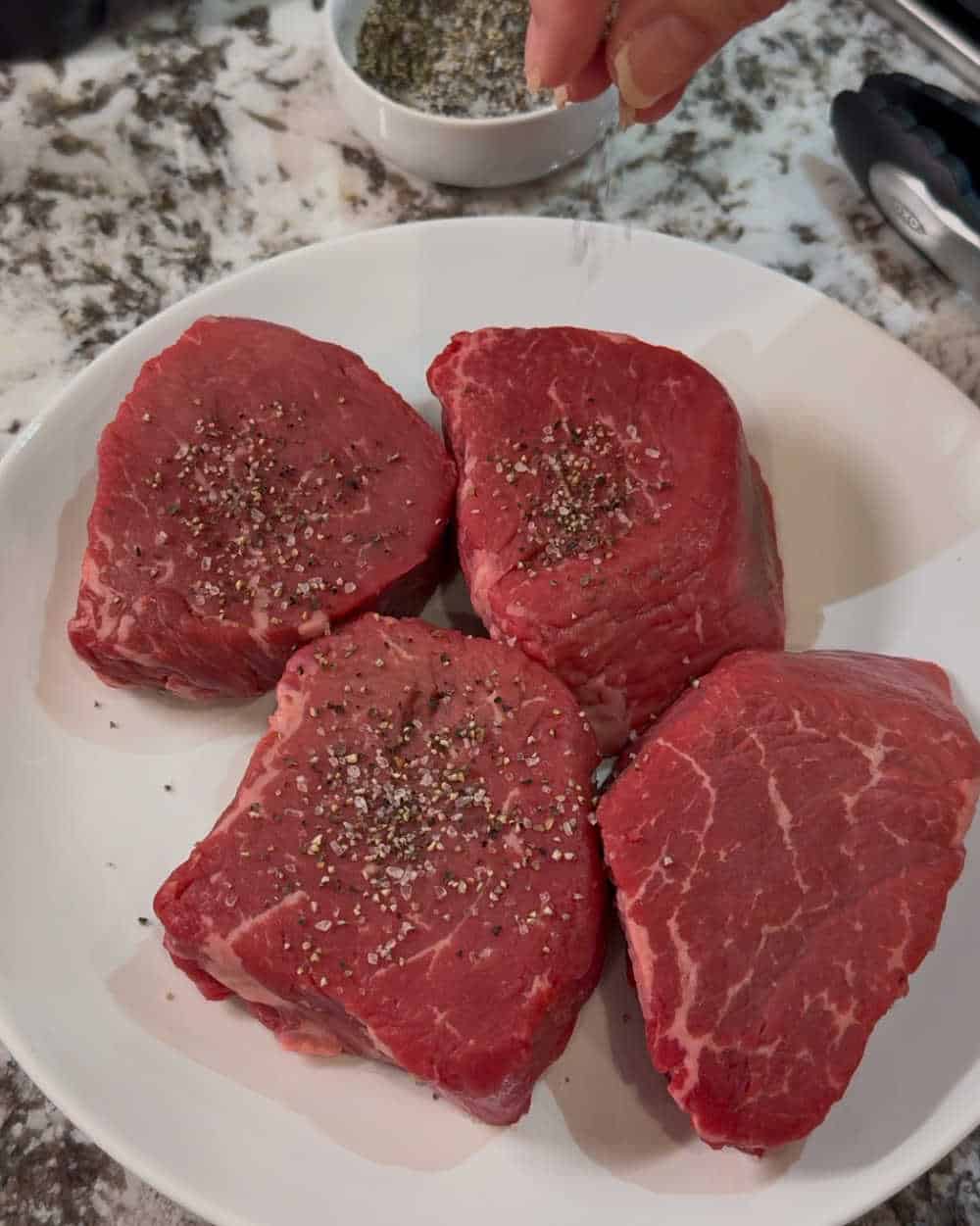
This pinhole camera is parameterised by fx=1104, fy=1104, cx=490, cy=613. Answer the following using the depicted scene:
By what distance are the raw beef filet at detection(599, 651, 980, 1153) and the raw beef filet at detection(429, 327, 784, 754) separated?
13cm

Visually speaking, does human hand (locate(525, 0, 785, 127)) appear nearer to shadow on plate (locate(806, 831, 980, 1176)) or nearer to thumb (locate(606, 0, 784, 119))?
thumb (locate(606, 0, 784, 119))

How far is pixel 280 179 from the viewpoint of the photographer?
2.88 meters

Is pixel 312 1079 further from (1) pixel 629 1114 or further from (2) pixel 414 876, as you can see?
(1) pixel 629 1114

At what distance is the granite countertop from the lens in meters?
2.73

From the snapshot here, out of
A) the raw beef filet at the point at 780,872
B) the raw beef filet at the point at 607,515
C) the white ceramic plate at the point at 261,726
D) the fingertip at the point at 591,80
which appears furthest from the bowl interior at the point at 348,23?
the raw beef filet at the point at 780,872

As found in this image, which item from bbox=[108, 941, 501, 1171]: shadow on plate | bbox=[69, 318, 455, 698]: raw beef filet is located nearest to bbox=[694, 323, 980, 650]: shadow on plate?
bbox=[69, 318, 455, 698]: raw beef filet

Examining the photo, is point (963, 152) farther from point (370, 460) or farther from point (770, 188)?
point (370, 460)

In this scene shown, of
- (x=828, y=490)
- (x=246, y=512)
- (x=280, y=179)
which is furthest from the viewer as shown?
(x=280, y=179)

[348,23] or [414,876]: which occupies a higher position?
[348,23]

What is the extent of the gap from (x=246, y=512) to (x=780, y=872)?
3.81 ft

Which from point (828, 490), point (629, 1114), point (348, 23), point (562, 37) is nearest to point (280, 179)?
point (348, 23)

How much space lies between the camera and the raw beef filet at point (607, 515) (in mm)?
2020

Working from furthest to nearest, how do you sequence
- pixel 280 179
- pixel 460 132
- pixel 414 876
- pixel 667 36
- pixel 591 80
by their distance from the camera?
pixel 280 179 < pixel 460 132 < pixel 591 80 < pixel 414 876 < pixel 667 36

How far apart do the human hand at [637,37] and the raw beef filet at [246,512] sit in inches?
28.2
